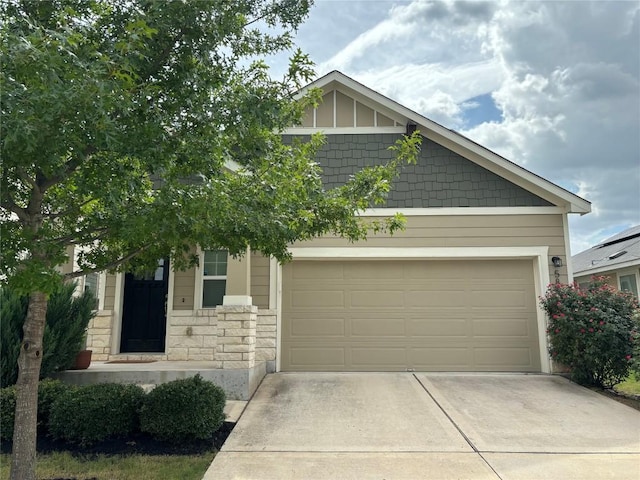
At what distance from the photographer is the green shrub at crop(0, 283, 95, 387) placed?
5.50 m

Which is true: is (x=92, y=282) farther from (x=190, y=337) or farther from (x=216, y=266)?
→ (x=216, y=266)

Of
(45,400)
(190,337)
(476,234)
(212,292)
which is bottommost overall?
(45,400)

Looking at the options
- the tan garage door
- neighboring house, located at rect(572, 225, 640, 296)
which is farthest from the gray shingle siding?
neighboring house, located at rect(572, 225, 640, 296)

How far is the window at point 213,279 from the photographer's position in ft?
28.5

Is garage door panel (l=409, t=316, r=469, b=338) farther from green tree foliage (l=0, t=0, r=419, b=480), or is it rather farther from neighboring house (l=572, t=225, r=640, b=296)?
neighboring house (l=572, t=225, r=640, b=296)

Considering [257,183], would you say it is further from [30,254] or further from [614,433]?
→ [614,433]

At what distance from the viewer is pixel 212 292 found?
28.5 ft

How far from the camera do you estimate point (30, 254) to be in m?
3.33

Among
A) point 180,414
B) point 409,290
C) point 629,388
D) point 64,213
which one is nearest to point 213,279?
point 409,290

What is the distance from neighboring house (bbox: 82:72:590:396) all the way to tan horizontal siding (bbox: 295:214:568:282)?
19 millimetres

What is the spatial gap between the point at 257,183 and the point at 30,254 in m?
1.87

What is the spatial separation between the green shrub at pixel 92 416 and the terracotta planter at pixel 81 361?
1.76m

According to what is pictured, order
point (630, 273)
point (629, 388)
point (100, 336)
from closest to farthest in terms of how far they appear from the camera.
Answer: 1. point (629, 388)
2. point (100, 336)
3. point (630, 273)

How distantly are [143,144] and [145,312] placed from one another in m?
6.16
